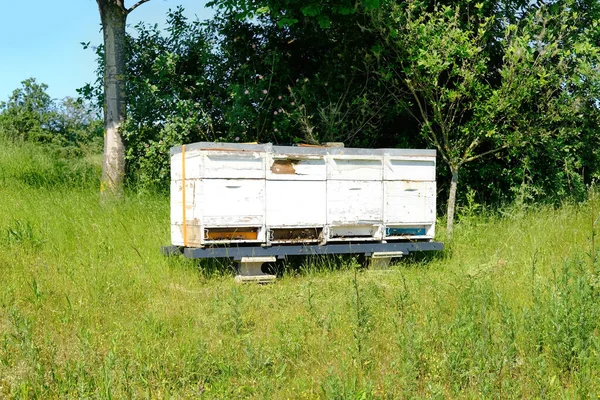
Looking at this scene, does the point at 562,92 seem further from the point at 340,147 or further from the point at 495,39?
the point at 340,147

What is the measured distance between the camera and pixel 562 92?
901 cm

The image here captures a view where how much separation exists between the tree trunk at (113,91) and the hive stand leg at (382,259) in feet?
15.4

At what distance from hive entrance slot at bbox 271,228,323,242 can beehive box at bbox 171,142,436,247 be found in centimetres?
1

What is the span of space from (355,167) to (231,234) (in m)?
1.62

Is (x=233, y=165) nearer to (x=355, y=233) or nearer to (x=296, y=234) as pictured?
(x=296, y=234)

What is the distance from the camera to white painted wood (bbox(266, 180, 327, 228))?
670cm

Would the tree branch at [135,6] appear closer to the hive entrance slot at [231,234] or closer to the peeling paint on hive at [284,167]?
the peeling paint on hive at [284,167]

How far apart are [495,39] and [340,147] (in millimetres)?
4403

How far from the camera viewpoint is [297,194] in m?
6.80

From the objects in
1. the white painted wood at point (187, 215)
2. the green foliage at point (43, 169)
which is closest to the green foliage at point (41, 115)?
the green foliage at point (43, 169)

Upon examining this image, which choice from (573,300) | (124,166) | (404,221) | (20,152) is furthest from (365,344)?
(20,152)

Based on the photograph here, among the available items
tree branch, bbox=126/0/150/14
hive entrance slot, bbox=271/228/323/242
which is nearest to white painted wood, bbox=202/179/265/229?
hive entrance slot, bbox=271/228/323/242

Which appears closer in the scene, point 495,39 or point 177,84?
point 495,39

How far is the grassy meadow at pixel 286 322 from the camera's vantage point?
388 cm
